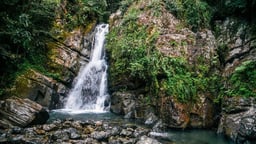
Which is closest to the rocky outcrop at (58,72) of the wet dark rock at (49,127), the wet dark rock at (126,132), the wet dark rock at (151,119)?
the wet dark rock at (49,127)

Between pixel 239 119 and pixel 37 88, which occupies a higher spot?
pixel 37 88

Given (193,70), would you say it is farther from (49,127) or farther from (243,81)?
(49,127)

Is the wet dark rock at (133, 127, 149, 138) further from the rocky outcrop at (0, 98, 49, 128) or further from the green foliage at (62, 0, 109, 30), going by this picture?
the green foliage at (62, 0, 109, 30)

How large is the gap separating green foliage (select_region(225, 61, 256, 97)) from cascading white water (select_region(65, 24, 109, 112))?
17.7 feet

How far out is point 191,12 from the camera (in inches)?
561

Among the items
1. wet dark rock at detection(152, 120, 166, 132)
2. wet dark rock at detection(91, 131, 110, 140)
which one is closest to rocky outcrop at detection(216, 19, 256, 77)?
wet dark rock at detection(152, 120, 166, 132)

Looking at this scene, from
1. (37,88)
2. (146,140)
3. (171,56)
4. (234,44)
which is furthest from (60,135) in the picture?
(234,44)

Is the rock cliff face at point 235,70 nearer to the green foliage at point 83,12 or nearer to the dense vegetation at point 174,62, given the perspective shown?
the dense vegetation at point 174,62

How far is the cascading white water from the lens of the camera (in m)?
13.7

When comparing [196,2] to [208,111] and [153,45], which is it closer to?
[153,45]

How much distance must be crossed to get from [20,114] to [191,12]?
8.91 m

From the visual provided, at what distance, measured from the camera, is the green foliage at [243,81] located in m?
10.6

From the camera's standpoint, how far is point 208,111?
11.3 metres

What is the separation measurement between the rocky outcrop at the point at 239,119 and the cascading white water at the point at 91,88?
518cm
